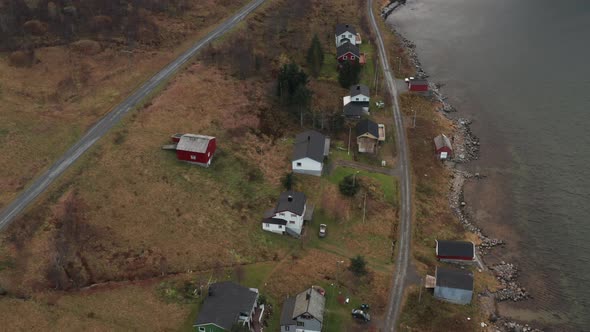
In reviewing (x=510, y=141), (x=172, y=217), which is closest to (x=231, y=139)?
(x=172, y=217)

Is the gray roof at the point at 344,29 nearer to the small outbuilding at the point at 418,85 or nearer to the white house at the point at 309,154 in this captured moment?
the small outbuilding at the point at 418,85

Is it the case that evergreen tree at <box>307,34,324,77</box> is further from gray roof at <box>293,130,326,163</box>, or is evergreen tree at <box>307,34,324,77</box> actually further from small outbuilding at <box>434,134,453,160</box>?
small outbuilding at <box>434,134,453,160</box>

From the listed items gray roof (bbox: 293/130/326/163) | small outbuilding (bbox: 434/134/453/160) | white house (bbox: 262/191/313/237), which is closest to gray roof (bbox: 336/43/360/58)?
small outbuilding (bbox: 434/134/453/160)

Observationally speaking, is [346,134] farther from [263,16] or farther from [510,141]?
[263,16]

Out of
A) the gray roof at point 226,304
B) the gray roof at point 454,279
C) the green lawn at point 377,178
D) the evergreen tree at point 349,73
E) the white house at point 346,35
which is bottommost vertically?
the gray roof at point 226,304

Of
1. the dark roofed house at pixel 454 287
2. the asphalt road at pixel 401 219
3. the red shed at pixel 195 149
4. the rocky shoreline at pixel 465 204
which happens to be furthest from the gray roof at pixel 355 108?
the dark roofed house at pixel 454 287

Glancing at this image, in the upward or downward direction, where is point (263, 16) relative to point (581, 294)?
upward

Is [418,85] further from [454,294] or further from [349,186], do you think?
[454,294]

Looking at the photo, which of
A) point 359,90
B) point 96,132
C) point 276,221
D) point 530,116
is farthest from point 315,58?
point 276,221
